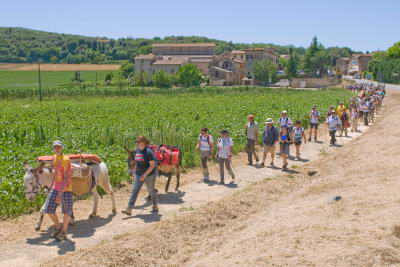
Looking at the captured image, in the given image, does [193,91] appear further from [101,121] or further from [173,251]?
[173,251]

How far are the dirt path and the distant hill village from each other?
100m

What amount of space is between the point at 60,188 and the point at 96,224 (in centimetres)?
170

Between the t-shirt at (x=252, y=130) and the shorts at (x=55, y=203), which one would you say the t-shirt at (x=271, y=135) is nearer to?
the t-shirt at (x=252, y=130)

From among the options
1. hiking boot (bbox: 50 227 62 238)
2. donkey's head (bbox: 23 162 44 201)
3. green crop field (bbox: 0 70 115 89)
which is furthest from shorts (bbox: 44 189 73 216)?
green crop field (bbox: 0 70 115 89)

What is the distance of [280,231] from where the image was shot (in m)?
8.94

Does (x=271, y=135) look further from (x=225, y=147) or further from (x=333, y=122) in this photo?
(x=333, y=122)

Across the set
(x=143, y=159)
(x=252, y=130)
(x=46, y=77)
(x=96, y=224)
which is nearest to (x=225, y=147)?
(x=252, y=130)

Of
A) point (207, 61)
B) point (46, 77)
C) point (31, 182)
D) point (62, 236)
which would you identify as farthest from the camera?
point (46, 77)

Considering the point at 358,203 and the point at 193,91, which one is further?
the point at 193,91

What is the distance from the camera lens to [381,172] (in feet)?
44.8

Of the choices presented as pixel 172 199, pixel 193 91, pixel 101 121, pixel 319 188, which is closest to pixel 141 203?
pixel 172 199

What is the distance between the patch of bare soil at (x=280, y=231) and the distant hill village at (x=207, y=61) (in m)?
102

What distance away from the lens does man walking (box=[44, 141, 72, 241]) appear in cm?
926

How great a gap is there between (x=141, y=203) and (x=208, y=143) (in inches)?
123
